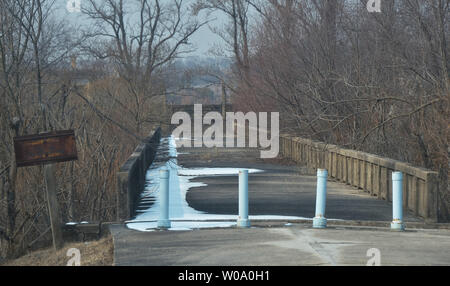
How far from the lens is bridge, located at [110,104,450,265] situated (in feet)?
30.9

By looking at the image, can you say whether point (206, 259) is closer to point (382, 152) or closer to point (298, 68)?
point (382, 152)

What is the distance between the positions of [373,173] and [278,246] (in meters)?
8.26

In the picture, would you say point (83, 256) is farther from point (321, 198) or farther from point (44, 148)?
point (321, 198)

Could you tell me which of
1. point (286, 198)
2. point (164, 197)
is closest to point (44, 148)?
point (164, 197)

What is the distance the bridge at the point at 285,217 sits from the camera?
943 centimetres

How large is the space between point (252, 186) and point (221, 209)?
4376 millimetres

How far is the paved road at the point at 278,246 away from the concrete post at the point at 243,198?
0.63ft

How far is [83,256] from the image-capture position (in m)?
10.3

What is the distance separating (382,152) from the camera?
20047mm

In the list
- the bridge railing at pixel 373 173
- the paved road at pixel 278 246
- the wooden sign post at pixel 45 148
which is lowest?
the paved road at pixel 278 246

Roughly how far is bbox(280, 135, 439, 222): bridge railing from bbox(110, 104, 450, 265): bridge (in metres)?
0.02

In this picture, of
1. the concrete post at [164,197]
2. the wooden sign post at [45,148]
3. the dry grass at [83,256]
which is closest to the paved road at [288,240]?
the dry grass at [83,256]

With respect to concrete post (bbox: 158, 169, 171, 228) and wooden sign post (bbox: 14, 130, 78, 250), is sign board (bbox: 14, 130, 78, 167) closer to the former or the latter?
wooden sign post (bbox: 14, 130, 78, 250)

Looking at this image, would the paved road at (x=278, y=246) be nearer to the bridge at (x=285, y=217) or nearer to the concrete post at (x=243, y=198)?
the bridge at (x=285, y=217)
